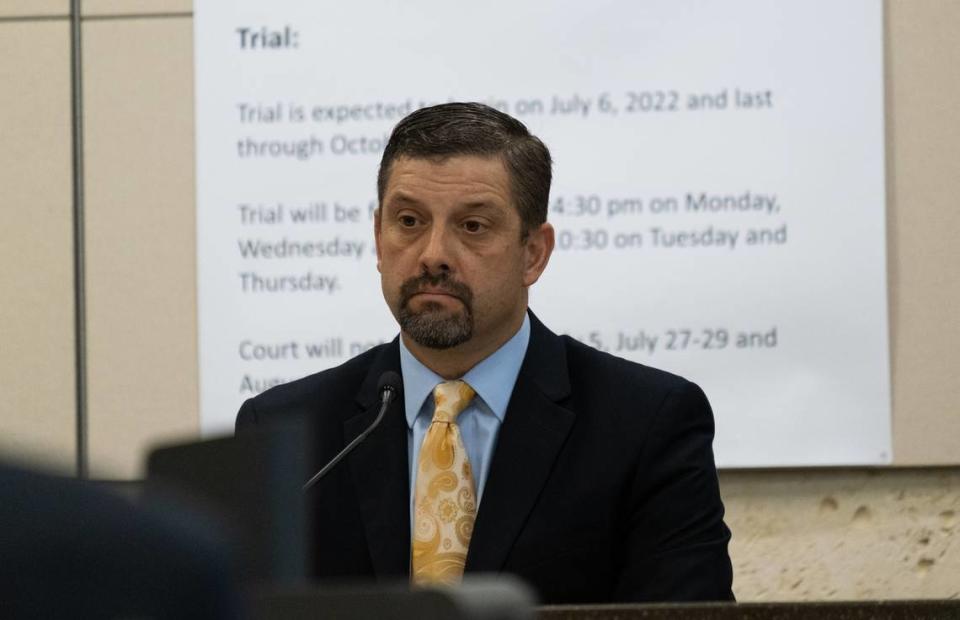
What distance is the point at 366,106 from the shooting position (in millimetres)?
3590

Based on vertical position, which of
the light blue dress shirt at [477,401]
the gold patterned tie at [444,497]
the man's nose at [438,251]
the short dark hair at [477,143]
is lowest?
the gold patterned tie at [444,497]

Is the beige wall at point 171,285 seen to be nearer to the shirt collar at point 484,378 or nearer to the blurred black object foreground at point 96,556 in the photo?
the shirt collar at point 484,378

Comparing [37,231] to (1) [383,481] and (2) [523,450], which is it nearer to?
(1) [383,481]

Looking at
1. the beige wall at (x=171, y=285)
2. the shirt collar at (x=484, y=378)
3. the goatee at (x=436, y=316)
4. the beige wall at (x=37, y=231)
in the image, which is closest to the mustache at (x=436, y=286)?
the goatee at (x=436, y=316)

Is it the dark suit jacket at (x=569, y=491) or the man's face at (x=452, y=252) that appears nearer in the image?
the dark suit jacket at (x=569, y=491)

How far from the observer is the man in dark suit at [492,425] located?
93.0 inches

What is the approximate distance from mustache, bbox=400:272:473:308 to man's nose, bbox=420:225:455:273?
0.01 m

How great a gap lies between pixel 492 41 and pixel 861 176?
95cm

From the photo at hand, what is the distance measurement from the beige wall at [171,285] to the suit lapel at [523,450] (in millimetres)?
1054

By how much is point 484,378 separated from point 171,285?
1.37 meters

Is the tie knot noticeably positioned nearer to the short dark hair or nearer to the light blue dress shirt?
the light blue dress shirt

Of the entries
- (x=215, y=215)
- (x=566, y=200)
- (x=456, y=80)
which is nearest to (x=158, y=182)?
(x=215, y=215)

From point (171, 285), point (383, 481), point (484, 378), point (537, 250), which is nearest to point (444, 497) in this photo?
point (383, 481)

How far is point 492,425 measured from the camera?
2.52 meters
